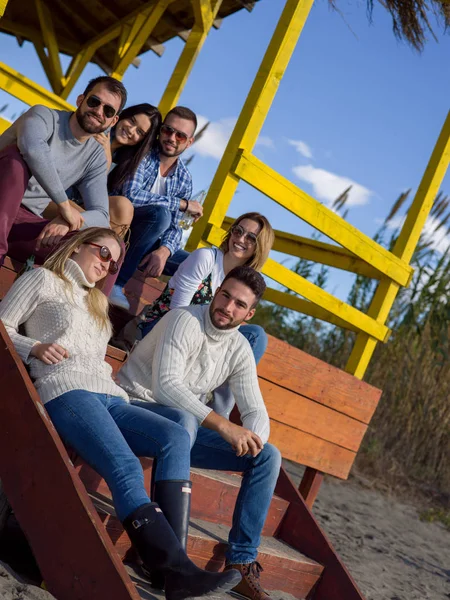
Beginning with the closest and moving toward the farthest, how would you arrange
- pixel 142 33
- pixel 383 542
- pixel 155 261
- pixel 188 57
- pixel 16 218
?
1. pixel 16 218
2. pixel 155 261
3. pixel 383 542
4. pixel 188 57
5. pixel 142 33

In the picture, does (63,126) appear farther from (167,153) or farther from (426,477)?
(426,477)

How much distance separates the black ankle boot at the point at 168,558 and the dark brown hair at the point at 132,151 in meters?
1.78

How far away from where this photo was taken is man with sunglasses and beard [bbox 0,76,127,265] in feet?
9.06

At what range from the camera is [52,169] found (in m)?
2.82

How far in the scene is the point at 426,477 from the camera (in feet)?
23.3

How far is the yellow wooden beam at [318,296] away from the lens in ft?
13.1

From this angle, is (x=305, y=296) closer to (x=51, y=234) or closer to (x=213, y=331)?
(x=213, y=331)

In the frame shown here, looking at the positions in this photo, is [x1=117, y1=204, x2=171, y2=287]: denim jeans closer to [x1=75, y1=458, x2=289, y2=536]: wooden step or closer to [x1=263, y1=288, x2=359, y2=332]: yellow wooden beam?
[x1=75, y1=458, x2=289, y2=536]: wooden step

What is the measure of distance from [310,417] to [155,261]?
4.18ft

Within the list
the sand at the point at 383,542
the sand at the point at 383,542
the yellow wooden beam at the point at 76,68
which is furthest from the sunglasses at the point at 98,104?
the yellow wooden beam at the point at 76,68

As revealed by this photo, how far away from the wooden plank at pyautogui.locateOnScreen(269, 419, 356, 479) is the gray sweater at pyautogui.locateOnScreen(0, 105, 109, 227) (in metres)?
1.53

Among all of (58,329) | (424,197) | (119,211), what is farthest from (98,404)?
(424,197)

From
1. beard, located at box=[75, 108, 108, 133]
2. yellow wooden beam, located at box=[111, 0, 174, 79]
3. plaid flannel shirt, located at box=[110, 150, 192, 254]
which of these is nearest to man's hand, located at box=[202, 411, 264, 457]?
plaid flannel shirt, located at box=[110, 150, 192, 254]

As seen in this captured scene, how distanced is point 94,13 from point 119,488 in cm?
740
